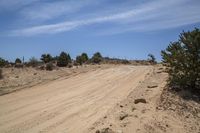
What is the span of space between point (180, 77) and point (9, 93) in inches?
441

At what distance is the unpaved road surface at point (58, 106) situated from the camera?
1263 centimetres

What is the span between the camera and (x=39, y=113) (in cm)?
1508

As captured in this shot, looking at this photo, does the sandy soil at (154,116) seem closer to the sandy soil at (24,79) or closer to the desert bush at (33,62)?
the sandy soil at (24,79)

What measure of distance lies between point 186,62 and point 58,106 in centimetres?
656

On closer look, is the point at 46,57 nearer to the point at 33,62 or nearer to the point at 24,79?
the point at 33,62

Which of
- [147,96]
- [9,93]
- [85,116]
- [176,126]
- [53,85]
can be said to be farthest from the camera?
[53,85]

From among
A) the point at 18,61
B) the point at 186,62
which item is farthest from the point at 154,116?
the point at 18,61

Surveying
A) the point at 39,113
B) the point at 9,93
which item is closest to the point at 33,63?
the point at 9,93

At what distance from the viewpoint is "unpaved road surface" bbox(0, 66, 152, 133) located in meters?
12.6

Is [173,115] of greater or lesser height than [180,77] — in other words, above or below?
below

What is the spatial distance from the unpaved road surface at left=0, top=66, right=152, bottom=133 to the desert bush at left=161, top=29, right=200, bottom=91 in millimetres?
3047

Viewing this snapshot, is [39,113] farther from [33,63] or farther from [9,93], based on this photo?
[33,63]

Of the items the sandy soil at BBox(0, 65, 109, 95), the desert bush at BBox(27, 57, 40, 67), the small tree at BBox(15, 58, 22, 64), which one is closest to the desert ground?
the sandy soil at BBox(0, 65, 109, 95)

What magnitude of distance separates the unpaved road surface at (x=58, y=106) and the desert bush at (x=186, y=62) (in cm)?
305
